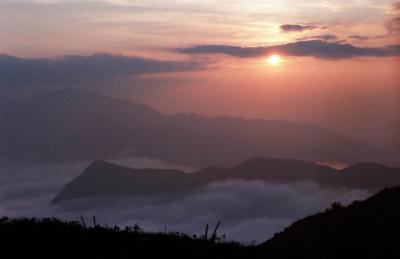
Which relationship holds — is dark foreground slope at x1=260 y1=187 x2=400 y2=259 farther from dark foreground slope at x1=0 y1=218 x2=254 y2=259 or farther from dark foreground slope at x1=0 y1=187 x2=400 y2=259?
dark foreground slope at x1=0 y1=218 x2=254 y2=259

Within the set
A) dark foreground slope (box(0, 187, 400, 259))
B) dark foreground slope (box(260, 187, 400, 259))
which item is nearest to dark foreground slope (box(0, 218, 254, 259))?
dark foreground slope (box(0, 187, 400, 259))

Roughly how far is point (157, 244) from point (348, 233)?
14091mm

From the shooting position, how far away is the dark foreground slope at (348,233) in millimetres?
30102

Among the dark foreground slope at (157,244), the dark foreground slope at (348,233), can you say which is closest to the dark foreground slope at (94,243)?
the dark foreground slope at (157,244)

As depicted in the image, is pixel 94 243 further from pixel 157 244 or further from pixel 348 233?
pixel 348 233

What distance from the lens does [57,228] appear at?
29.1m

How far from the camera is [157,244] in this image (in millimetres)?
27500

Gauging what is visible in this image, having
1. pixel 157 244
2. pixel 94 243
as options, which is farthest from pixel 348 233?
pixel 94 243

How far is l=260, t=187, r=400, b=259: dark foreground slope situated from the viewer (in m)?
30.1

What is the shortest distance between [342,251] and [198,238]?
7.30 meters

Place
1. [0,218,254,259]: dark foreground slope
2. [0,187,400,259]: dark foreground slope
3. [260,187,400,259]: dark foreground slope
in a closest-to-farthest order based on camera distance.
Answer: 1. [0,218,254,259]: dark foreground slope
2. [0,187,400,259]: dark foreground slope
3. [260,187,400,259]: dark foreground slope

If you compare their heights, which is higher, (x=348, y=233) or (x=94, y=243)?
(x=94, y=243)

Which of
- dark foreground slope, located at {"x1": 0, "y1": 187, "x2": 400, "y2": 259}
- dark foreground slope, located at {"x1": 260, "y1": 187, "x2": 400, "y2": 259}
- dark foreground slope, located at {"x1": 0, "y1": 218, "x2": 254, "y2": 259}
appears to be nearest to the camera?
dark foreground slope, located at {"x1": 0, "y1": 218, "x2": 254, "y2": 259}

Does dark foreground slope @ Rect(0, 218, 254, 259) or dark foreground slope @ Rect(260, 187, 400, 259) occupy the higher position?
dark foreground slope @ Rect(0, 218, 254, 259)
